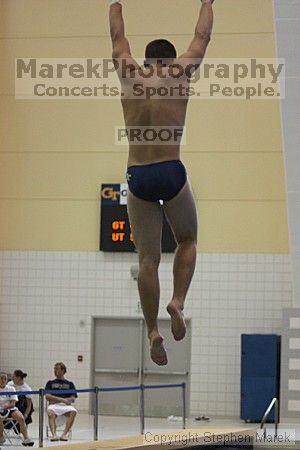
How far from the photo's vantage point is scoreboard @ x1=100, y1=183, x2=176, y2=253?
56.6 feet

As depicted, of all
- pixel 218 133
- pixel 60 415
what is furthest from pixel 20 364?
pixel 218 133

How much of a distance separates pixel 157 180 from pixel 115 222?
456 inches

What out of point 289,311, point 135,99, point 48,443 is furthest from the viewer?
point 289,311

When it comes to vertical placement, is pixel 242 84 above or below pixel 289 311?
above

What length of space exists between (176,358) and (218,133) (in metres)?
4.22

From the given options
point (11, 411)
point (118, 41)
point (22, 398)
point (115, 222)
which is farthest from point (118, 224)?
point (118, 41)

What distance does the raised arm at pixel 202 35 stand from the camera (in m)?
5.80

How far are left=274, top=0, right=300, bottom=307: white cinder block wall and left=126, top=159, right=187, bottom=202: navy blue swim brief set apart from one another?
814 cm

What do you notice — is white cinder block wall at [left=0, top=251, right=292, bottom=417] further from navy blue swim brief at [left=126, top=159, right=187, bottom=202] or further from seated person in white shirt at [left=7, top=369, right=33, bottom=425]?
navy blue swim brief at [left=126, top=159, right=187, bottom=202]

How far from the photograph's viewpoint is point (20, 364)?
17.9m

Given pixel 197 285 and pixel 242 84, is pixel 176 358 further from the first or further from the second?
pixel 242 84

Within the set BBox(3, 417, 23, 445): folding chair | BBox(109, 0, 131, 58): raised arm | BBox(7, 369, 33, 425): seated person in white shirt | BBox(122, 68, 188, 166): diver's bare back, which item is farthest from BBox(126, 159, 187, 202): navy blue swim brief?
BBox(7, 369, 33, 425): seated person in white shirt

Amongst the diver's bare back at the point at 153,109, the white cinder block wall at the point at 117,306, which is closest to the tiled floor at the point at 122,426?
the white cinder block wall at the point at 117,306

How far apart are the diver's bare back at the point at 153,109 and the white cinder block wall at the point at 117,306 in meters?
11.7
